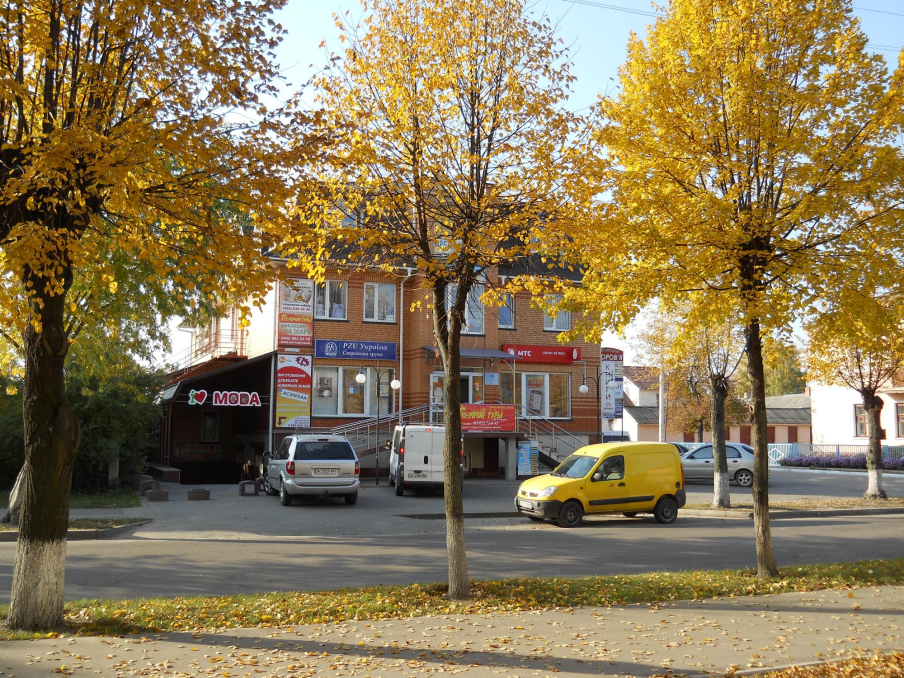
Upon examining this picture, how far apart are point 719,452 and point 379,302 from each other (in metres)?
15.3

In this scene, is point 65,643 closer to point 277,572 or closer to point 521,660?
point 521,660

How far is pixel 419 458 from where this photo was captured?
2359cm

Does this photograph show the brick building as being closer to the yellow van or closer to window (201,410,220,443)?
window (201,410,220,443)

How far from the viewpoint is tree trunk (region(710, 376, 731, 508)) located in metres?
20.9

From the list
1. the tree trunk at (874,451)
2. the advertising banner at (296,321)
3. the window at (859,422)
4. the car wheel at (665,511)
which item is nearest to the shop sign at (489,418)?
the advertising banner at (296,321)

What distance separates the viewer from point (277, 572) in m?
11.3

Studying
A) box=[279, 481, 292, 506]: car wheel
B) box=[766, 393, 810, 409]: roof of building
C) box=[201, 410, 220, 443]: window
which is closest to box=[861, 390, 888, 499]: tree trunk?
box=[279, 481, 292, 506]: car wheel

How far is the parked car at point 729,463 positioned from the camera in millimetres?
29438

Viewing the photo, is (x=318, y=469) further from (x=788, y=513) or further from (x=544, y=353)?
(x=544, y=353)

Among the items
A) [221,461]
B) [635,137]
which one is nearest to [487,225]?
[635,137]

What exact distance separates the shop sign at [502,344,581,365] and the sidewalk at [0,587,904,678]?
24.5 m

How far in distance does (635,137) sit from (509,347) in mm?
22600

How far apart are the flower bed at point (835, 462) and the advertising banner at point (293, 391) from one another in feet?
99.6

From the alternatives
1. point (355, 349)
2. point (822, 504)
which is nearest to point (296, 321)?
point (355, 349)
